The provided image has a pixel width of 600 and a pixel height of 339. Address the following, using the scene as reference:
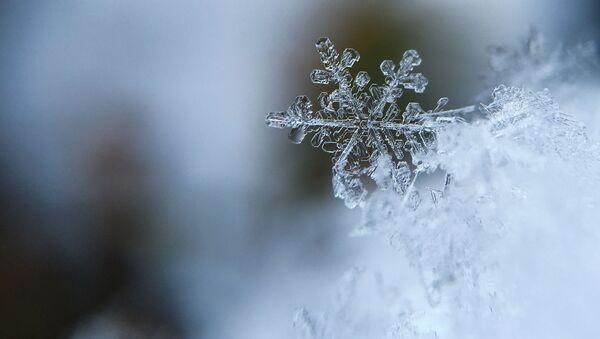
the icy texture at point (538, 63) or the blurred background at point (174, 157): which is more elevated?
the icy texture at point (538, 63)

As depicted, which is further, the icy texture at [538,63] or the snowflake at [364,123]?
the icy texture at [538,63]

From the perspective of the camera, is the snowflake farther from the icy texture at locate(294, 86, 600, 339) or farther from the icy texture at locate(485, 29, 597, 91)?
the icy texture at locate(485, 29, 597, 91)

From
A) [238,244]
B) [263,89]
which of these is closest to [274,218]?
[238,244]

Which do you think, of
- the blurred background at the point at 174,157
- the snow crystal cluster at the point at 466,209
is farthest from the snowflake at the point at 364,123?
the blurred background at the point at 174,157

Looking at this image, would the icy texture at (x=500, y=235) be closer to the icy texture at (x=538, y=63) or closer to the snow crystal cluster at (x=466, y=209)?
the snow crystal cluster at (x=466, y=209)

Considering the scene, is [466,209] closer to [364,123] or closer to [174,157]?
[364,123]

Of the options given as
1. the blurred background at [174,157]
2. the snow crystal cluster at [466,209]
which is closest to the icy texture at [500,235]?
the snow crystal cluster at [466,209]

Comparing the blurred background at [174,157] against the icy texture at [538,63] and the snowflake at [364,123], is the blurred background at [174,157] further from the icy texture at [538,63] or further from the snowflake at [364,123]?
the snowflake at [364,123]

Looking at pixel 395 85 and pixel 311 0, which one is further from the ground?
pixel 311 0

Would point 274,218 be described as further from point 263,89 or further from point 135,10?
point 135,10
